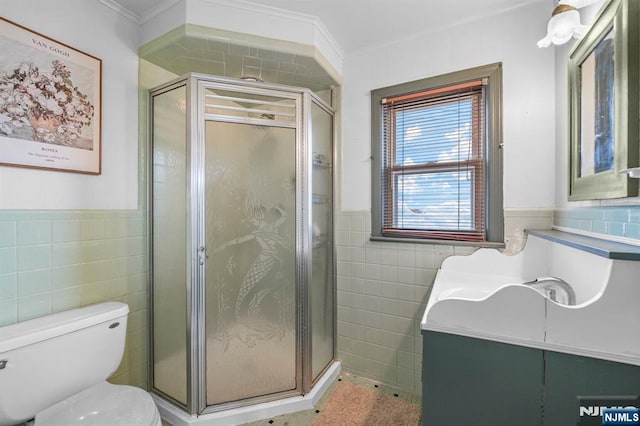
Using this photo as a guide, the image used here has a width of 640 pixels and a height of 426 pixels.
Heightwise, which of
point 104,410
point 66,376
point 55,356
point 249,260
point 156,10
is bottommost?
point 104,410

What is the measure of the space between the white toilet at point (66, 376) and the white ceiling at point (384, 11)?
1.73 meters

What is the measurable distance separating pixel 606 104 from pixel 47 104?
7.74 ft

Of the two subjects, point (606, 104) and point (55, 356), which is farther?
point (55, 356)

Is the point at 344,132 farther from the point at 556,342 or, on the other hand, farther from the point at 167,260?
the point at 556,342

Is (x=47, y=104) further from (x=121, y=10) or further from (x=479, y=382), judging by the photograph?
(x=479, y=382)

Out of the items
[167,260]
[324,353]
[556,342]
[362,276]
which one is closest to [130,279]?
[167,260]

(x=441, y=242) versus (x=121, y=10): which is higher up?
(x=121, y=10)

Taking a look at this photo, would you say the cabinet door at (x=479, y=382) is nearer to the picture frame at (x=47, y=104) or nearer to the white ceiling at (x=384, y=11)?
the white ceiling at (x=384, y=11)

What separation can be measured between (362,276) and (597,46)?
5.42 feet

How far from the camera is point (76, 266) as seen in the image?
59.1 inches

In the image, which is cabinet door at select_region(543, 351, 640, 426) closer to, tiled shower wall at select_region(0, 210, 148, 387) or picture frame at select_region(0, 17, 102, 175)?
tiled shower wall at select_region(0, 210, 148, 387)

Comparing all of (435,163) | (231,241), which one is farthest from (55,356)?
(435,163)

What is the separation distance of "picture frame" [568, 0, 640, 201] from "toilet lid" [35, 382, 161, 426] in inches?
73.1

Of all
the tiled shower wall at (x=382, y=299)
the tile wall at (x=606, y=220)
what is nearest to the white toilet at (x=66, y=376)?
the tiled shower wall at (x=382, y=299)
